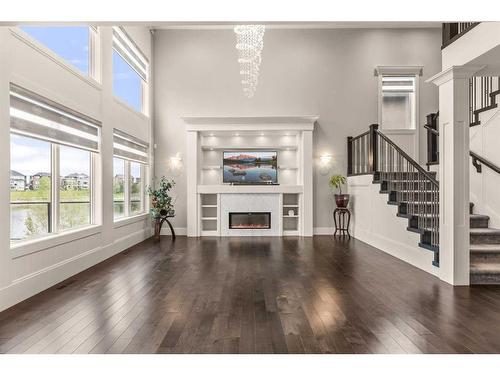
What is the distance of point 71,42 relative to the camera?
5242mm

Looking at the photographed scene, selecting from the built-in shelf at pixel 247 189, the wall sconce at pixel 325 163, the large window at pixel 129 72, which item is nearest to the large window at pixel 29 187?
the large window at pixel 129 72

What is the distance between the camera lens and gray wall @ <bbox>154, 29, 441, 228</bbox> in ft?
30.9

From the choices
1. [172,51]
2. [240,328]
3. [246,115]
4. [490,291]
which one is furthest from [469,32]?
[172,51]

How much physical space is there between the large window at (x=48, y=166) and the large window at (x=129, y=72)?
169cm

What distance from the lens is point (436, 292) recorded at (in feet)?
13.3

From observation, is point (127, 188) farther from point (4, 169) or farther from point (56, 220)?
point (4, 169)

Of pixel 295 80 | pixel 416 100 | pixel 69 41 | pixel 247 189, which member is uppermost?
pixel 295 80

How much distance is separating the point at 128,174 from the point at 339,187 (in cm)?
503

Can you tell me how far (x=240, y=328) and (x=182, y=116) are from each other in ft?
22.5

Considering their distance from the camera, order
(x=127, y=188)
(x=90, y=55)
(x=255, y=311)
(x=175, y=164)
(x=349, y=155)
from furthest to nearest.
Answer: (x=175, y=164) < (x=349, y=155) < (x=127, y=188) < (x=90, y=55) < (x=255, y=311)

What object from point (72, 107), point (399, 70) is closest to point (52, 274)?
point (72, 107)

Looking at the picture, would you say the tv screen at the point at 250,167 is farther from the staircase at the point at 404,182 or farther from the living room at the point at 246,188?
the staircase at the point at 404,182
